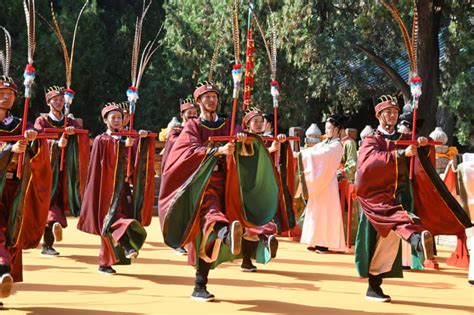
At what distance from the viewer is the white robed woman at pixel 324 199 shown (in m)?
10.1

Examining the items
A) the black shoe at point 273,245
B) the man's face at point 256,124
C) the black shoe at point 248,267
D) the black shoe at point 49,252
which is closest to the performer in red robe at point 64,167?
the black shoe at point 49,252

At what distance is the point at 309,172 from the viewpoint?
1018cm

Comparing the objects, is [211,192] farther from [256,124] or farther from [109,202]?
[256,124]

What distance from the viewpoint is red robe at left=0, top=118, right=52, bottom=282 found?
5793mm

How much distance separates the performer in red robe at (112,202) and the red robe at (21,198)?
153cm

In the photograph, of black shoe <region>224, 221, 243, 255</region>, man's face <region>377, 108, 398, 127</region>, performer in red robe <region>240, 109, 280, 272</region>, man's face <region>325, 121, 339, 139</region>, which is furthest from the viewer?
man's face <region>325, 121, 339, 139</region>

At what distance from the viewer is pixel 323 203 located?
10.1m

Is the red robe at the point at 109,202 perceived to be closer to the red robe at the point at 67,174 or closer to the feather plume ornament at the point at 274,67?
the red robe at the point at 67,174

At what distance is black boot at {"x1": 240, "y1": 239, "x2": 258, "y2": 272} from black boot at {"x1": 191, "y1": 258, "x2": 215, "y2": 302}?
52.3 inches

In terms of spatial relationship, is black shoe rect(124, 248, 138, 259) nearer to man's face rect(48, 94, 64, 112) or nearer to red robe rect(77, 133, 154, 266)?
red robe rect(77, 133, 154, 266)

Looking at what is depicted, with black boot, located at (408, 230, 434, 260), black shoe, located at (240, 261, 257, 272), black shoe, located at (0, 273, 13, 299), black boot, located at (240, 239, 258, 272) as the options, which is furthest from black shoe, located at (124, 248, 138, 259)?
black boot, located at (408, 230, 434, 260)

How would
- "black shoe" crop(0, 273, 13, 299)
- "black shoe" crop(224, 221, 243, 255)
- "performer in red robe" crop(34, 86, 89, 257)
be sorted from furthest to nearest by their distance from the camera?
"performer in red robe" crop(34, 86, 89, 257) → "black shoe" crop(224, 221, 243, 255) → "black shoe" crop(0, 273, 13, 299)

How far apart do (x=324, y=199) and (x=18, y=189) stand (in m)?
5.04

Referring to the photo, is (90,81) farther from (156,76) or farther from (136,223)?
(136,223)
